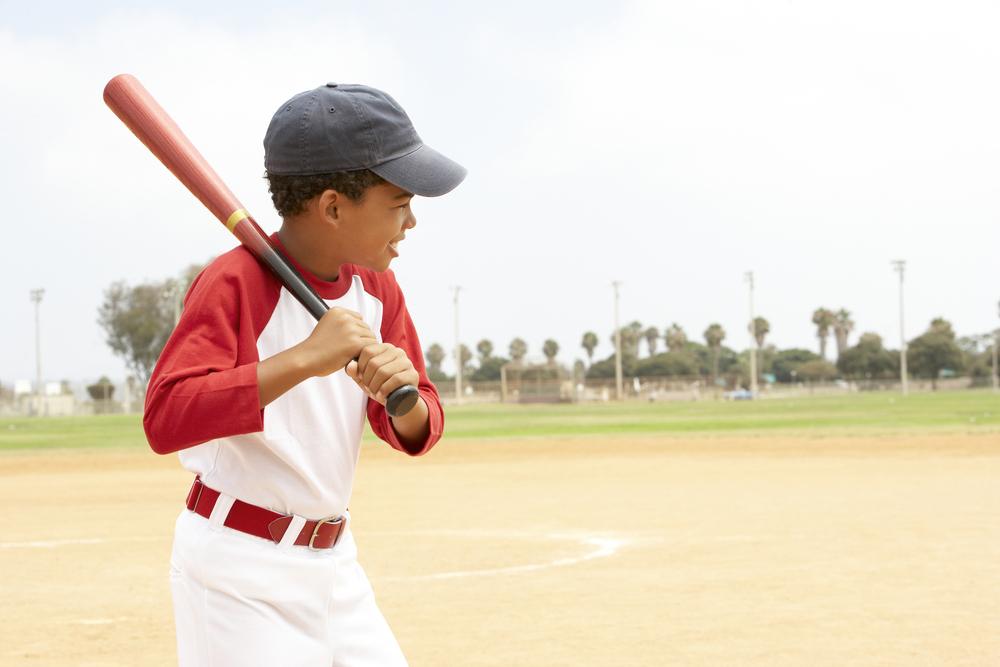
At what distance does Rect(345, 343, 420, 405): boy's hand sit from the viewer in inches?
99.8

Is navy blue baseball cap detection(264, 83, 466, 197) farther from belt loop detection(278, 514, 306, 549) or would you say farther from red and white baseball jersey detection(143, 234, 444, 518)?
belt loop detection(278, 514, 306, 549)

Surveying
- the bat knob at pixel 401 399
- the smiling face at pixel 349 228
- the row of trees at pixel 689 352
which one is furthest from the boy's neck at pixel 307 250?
the row of trees at pixel 689 352

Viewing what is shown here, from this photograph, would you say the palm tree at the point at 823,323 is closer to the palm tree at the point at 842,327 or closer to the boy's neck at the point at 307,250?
the palm tree at the point at 842,327

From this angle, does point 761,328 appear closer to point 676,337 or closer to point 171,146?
point 676,337

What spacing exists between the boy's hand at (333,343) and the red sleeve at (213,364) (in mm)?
120

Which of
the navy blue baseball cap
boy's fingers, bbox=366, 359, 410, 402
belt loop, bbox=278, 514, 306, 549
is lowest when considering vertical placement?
belt loop, bbox=278, 514, 306, 549

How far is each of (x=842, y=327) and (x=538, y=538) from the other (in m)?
127

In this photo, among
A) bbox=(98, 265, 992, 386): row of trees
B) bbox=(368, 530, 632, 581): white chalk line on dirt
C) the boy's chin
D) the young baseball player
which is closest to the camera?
the young baseball player

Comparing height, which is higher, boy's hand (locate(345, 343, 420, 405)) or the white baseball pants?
boy's hand (locate(345, 343, 420, 405))

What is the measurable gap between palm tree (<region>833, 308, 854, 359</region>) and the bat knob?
13397cm

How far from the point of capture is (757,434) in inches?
1089

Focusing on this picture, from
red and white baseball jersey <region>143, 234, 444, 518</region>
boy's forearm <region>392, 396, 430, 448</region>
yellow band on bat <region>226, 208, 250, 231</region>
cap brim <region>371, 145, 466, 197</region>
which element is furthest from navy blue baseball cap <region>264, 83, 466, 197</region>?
boy's forearm <region>392, 396, 430, 448</region>

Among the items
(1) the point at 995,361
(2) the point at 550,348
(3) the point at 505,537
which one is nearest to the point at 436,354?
(2) the point at 550,348

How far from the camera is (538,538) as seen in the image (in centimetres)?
1073
